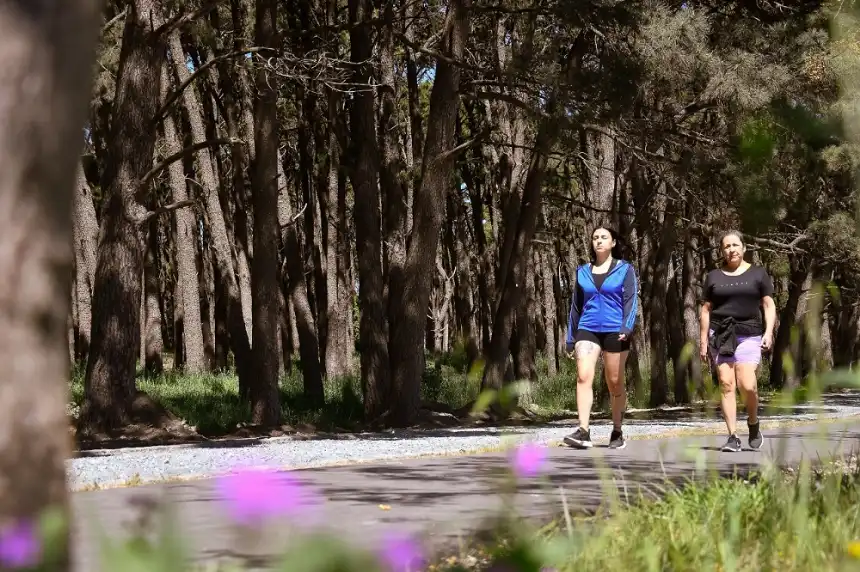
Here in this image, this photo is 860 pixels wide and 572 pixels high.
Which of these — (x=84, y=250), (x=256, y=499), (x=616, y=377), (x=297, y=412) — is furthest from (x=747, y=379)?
(x=84, y=250)

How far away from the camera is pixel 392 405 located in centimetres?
1969

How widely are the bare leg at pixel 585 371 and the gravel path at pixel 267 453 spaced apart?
60 cm

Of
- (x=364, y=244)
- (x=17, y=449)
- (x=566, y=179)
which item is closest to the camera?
(x=17, y=449)

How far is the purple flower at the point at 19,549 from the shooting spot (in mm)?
1664

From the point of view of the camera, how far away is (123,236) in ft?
55.4

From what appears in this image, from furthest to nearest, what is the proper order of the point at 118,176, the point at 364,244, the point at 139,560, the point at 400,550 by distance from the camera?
the point at 364,244 → the point at 118,176 → the point at 400,550 → the point at 139,560

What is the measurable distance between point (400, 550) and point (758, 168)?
1378mm

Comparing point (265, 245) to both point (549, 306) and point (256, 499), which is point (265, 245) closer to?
point (256, 499)

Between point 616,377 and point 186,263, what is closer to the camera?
point 616,377

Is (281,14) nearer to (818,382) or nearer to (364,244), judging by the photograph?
(364,244)

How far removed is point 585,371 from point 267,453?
3272 mm

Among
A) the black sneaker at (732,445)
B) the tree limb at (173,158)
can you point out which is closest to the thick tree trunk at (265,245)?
the tree limb at (173,158)

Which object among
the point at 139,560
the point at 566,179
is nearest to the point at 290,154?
the point at 566,179

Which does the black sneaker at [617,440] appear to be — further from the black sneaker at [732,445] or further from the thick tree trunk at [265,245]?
the thick tree trunk at [265,245]
